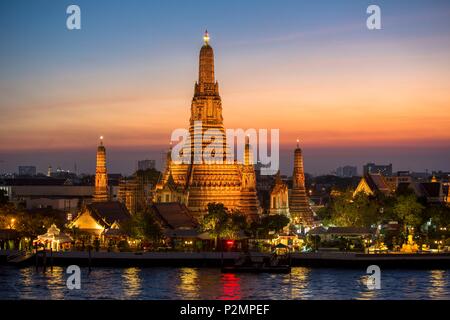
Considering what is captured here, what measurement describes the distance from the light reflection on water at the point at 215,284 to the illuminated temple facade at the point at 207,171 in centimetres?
1948

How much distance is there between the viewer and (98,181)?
304 feet

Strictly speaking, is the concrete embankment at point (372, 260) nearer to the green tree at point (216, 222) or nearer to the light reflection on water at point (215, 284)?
the light reflection on water at point (215, 284)

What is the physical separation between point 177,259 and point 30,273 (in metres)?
9.61

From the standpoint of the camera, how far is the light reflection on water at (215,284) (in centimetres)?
5384

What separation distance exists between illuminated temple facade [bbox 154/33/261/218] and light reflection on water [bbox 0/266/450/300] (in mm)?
19475

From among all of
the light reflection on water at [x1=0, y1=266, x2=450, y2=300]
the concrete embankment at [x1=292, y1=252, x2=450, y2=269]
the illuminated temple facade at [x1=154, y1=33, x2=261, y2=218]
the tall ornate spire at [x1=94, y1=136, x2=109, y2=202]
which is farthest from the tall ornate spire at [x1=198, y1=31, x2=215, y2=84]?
the light reflection on water at [x1=0, y1=266, x2=450, y2=300]

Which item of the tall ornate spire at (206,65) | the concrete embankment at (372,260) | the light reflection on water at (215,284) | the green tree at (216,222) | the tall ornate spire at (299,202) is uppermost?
the tall ornate spire at (206,65)

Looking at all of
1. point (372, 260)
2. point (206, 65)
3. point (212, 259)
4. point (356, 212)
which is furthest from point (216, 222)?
point (206, 65)

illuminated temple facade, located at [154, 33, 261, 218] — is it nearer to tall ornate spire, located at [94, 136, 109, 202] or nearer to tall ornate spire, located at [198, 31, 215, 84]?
tall ornate spire, located at [198, 31, 215, 84]

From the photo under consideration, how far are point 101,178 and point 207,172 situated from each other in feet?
31.4

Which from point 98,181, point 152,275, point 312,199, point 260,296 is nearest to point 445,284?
point 260,296

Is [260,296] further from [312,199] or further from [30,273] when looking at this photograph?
[312,199]

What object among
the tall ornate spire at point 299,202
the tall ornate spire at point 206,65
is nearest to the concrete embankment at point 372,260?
the tall ornate spire at point 206,65

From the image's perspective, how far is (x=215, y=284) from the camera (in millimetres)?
58719
